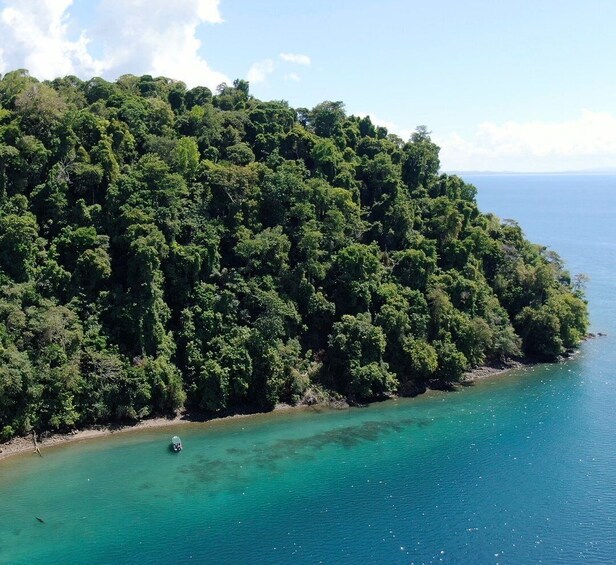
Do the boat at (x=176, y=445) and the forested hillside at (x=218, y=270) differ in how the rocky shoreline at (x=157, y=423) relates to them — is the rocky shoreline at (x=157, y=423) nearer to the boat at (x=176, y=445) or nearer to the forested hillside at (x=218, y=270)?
the forested hillside at (x=218, y=270)

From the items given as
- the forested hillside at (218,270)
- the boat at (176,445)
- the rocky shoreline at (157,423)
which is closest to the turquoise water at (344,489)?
the boat at (176,445)

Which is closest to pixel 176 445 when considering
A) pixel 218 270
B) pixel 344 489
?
pixel 344 489

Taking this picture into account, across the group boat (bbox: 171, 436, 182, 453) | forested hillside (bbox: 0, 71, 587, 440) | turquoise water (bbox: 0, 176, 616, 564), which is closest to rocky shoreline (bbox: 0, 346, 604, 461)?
forested hillside (bbox: 0, 71, 587, 440)

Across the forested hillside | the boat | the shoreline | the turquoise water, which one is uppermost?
the forested hillside

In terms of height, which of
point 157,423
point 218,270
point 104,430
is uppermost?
point 218,270

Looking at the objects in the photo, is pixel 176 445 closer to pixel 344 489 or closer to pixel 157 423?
pixel 157 423

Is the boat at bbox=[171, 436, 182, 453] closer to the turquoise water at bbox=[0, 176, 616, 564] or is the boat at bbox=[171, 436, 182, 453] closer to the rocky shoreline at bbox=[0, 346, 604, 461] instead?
the turquoise water at bbox=[0, 176, 616, 564]
